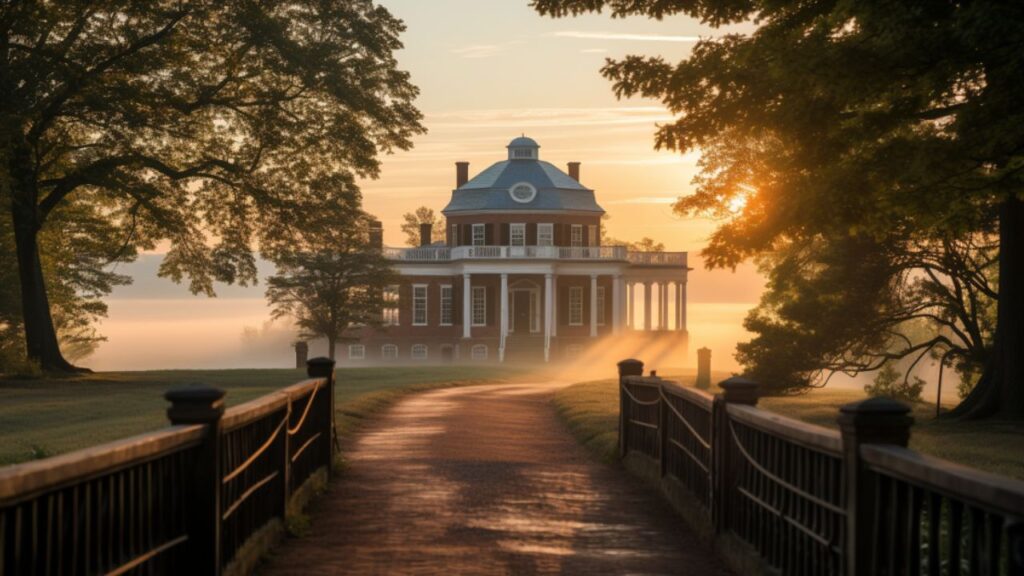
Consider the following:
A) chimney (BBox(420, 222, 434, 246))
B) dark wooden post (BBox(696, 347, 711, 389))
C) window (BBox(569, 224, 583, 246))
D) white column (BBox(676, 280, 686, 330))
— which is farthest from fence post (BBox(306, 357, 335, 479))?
chimney (BBox(420, 222, 434, 246))

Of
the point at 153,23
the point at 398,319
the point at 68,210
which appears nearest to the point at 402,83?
the point at 153,23

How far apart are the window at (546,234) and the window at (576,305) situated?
3132 millimetres

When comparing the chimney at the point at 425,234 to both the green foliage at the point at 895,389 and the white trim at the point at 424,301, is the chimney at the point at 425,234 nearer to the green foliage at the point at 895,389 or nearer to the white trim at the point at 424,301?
the white trim at the point at 424,301

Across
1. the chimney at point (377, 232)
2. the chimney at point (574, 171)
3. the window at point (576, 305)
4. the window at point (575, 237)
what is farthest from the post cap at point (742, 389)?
the chimney at point (574, 171)

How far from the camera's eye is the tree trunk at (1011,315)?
79.5 ft

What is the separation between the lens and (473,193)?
85125mm

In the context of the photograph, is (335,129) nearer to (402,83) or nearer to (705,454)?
(402,83)

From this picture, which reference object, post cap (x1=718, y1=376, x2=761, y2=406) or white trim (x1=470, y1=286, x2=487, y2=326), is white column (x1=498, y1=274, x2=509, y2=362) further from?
post cap (x1=718, y1=376, x2=761, y2=406)

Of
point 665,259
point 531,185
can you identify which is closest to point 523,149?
point 531,185

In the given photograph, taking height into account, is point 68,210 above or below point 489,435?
above

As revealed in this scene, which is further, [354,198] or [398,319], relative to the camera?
[398,319]

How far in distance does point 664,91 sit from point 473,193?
6335 centimetres

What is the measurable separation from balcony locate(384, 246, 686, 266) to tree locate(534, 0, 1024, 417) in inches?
2189

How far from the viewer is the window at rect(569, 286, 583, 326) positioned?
273ft
